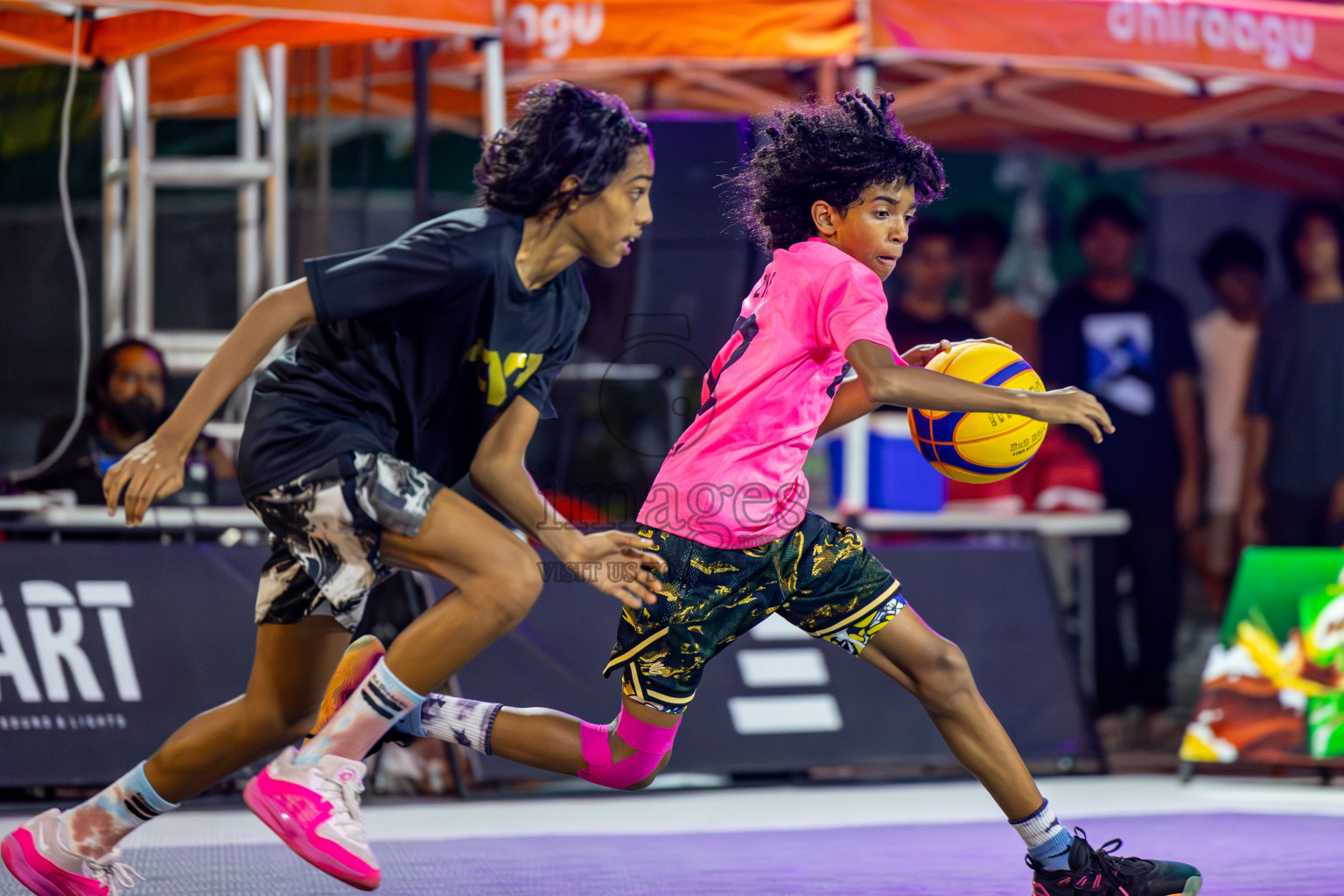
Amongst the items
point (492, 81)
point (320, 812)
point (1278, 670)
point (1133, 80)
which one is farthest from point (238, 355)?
point (1133, 80)

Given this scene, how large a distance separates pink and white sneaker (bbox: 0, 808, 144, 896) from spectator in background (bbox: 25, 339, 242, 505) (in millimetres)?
2564

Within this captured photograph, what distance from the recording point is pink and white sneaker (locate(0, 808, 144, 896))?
324 centimetres

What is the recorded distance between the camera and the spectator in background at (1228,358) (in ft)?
26.0

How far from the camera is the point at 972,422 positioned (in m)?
3.46

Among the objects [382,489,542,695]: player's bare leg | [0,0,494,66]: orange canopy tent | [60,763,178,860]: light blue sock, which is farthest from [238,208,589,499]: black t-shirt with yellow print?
[0,0,494,66]: orange canopy tent

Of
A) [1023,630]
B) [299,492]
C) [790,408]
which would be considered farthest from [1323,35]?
[299,492]

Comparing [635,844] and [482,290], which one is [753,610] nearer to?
[482,290]

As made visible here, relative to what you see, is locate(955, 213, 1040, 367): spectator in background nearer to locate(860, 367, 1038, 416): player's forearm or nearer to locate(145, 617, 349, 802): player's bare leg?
locate(860, 367, 1038, 416): player's forearm

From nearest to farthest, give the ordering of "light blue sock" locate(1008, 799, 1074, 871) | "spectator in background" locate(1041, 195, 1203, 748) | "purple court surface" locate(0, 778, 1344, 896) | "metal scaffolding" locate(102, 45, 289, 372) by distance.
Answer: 1. "light blue sock" locate(1008, 799, 1074, 871)
2. "purple court surface" locate(0, 778, 1344, 896)
3. "metal scaffolding" locate(102, 45, 289, 372)
4. "spectator in background" locate(1041, 195, 1203, 748)

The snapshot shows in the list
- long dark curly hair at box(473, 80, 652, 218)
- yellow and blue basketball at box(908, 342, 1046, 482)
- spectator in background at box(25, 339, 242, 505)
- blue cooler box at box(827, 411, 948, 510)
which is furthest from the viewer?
blue cooler box at box(827, 411, 948, 510)

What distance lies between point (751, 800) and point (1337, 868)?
2.08 m

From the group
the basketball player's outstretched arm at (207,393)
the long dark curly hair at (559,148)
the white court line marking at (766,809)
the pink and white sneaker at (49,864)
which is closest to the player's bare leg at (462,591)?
the basketball player's outstretched arm at (207,393)

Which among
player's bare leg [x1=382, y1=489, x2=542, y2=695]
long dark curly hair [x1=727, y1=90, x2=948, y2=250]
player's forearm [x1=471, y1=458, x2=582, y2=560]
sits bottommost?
player's bare leg [x1=382, y1=489, x2=542, y2=695]

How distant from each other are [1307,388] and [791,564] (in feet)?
14.9
